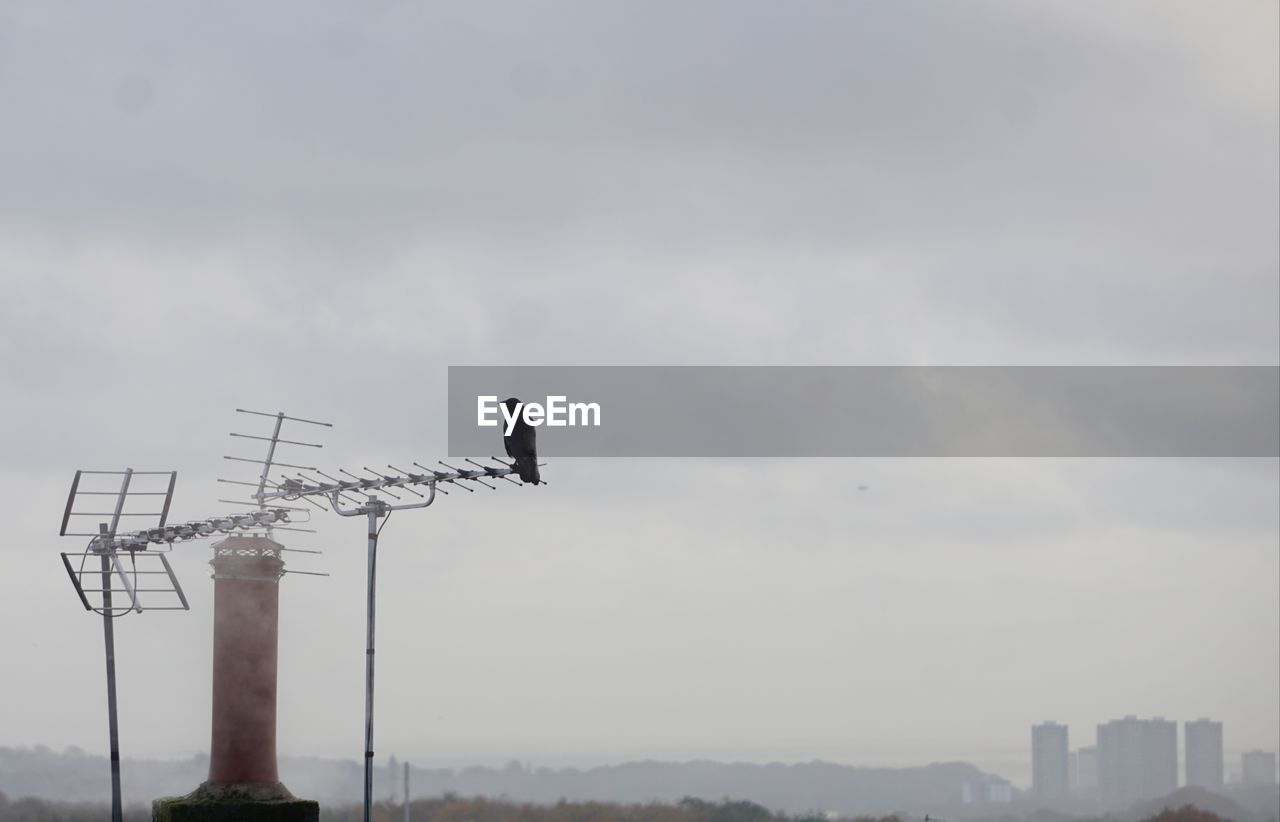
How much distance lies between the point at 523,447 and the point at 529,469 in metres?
0.41

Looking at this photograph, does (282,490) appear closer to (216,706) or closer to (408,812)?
(216,706)

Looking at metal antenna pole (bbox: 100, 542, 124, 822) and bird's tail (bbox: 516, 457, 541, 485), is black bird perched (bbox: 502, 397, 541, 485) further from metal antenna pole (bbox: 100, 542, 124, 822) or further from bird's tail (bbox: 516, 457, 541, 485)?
metal antenna pole (bbox: 100, 542, 124, 822)

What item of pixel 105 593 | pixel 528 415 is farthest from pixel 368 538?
pixel 105 593

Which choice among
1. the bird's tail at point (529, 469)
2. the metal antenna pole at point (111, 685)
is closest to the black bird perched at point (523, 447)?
the bird's tail at point (529, 469)

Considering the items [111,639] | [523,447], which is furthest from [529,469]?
[111,639]

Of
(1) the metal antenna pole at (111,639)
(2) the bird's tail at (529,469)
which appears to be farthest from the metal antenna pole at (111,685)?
(2) the bird's tail at (529,469)

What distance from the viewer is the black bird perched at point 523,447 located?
32375 mm

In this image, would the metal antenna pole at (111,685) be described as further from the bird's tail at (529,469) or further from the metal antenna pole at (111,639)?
the bird's tail at (529,469)

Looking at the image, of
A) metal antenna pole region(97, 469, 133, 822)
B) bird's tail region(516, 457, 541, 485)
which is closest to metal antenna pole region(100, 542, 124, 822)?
metal antenna pole region(97, 469, 133, 822)

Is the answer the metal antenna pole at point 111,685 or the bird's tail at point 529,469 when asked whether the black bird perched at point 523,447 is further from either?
the metal antenna pole at point 111,685

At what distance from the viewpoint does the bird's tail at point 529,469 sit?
3238cm

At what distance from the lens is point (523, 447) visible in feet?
106

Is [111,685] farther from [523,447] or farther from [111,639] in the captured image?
[523,447]

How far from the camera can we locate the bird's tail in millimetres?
32375
